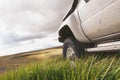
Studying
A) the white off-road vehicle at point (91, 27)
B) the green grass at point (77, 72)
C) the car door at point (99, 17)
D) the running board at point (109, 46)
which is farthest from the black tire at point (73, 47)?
the green grass at point (77, 72)

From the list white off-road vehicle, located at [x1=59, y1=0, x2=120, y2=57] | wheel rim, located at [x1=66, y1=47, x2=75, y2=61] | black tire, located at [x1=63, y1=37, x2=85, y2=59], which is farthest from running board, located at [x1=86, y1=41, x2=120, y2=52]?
wheel rim, located at [x1=66, y1=47, x2=75, y2=61]

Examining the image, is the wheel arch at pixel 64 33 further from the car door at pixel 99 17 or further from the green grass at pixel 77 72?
the green grass at pixel 77 72

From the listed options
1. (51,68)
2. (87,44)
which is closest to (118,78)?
(51,68)

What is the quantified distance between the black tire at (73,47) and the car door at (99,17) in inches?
20.6

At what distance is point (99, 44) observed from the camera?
513cm

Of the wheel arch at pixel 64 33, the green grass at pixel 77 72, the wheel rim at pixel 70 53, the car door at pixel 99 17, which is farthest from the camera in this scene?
the wheel arch at pixel 64 33

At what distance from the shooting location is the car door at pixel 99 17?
4152 millimetres

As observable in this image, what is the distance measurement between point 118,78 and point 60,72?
2.92ft

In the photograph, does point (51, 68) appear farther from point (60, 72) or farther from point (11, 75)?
point (11, 75)

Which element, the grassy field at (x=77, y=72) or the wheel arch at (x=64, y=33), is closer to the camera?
the grassy field at (x=77, y=72)

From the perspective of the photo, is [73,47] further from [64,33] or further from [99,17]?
[99,17]

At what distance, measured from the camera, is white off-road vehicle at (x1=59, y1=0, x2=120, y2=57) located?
168 inches

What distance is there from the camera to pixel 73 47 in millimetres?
6047

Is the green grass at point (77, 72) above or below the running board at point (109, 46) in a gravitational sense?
below
